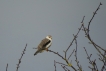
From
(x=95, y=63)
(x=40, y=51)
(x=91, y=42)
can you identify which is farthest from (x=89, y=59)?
(x=40, y=51)

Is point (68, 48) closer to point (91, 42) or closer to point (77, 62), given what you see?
point (77, 62)

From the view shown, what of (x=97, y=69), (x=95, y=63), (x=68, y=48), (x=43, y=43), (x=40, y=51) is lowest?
(x=97, y=69)

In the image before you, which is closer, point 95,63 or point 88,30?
point 88,30

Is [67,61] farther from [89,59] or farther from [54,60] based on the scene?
[89,59]

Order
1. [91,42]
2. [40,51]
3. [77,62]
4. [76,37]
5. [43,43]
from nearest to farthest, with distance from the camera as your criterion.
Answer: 1. [91,42]
2. [77,62]
3. [76,37]
4. [40,51]
5. [43,43]

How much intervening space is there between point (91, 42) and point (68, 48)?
809 mm

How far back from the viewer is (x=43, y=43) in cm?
1005

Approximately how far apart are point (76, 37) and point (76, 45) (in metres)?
0.27

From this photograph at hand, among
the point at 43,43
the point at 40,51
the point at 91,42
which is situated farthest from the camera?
the point at 43,43

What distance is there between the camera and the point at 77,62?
14.7ft

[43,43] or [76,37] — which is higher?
[43,43]

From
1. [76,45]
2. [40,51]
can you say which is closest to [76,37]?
[76,45]

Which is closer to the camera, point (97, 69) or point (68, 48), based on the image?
point (97, 69)

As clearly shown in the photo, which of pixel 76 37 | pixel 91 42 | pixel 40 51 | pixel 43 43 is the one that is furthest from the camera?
pixel 43 43
